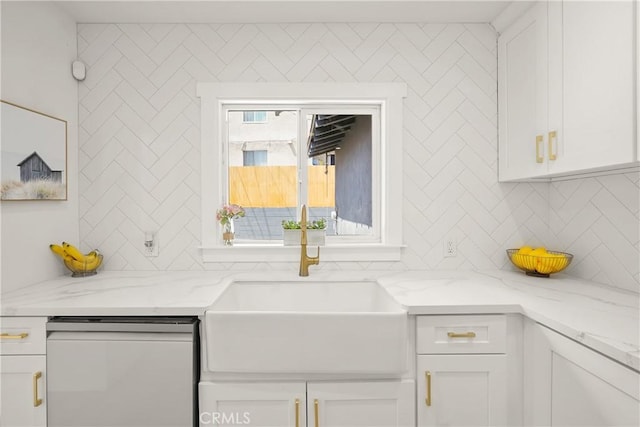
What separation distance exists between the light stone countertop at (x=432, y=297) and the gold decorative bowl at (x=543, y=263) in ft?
0.15

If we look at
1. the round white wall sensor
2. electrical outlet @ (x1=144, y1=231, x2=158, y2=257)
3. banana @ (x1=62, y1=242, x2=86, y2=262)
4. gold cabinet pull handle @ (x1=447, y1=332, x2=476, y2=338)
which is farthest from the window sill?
the round white wall sensor

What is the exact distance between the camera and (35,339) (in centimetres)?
147

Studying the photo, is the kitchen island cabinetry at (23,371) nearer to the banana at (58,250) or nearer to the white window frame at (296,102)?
the banana at (58,250)

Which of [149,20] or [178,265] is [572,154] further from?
[149,20]

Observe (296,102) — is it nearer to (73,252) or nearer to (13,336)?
(73,252)

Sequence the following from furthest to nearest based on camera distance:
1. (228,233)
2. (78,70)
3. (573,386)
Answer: (228,233) → (78,70) → (573,386)

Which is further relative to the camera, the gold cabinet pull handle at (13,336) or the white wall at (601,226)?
the white wall at (601,226)

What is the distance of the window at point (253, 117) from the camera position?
2309 millimetres

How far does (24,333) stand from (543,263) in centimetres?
237

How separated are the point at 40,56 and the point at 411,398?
238cm

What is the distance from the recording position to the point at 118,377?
1.46 meters

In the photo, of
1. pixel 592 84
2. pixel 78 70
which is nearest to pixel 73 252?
pixel 78 70

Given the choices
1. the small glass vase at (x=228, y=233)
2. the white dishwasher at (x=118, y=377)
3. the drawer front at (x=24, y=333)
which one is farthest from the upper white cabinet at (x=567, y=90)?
the drawer front at (x=24, y=333)

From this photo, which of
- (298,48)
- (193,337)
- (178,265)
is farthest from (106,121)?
(193,337)
